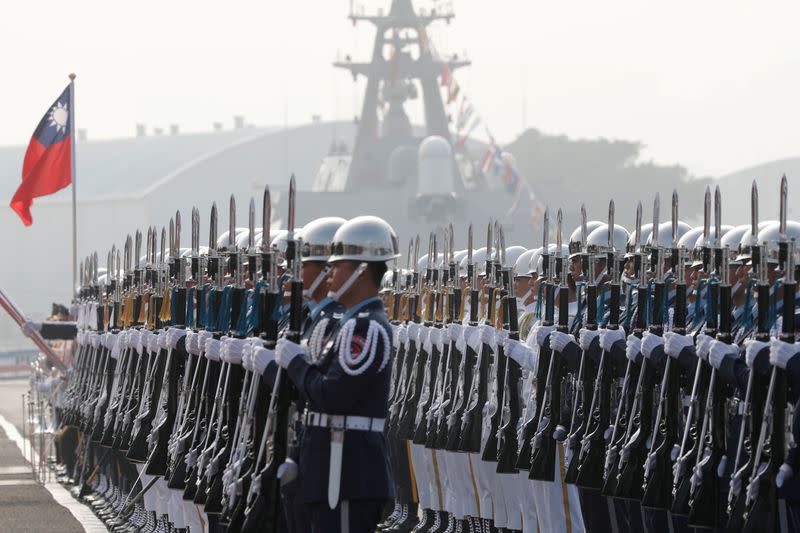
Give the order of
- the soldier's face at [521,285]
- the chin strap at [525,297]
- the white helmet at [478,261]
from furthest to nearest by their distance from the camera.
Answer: the white helmet at [478,261], the soldier's face at [521,285], the chin strap at [525,297]

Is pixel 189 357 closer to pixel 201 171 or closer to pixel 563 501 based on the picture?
pixel 563 501

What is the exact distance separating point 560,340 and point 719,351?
1.99 metres

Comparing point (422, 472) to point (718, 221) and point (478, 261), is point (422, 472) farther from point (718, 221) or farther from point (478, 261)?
point (718, 221)

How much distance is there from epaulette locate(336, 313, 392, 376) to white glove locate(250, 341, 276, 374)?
0.56 metres

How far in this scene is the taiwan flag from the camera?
82.7ft

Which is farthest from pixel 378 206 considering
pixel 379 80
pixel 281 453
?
pixel 281 453

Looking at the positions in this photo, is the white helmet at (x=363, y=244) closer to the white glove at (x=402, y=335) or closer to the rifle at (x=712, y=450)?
the rifle at (x=712, y=450)

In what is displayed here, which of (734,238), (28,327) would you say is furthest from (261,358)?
(28,327)

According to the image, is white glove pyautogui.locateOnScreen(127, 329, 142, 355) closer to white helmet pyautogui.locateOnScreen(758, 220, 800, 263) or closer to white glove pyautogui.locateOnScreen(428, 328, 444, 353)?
white glove pyautogui.locateOnScreen(428, 328, 444, 353)

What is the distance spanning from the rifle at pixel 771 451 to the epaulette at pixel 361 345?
1.77 m

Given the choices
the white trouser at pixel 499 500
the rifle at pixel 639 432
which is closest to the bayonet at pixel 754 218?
the rifle at pixel 639 432

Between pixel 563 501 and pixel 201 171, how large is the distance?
8281cm

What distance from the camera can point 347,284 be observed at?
332 inches

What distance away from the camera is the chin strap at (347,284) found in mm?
Answer: 8406
